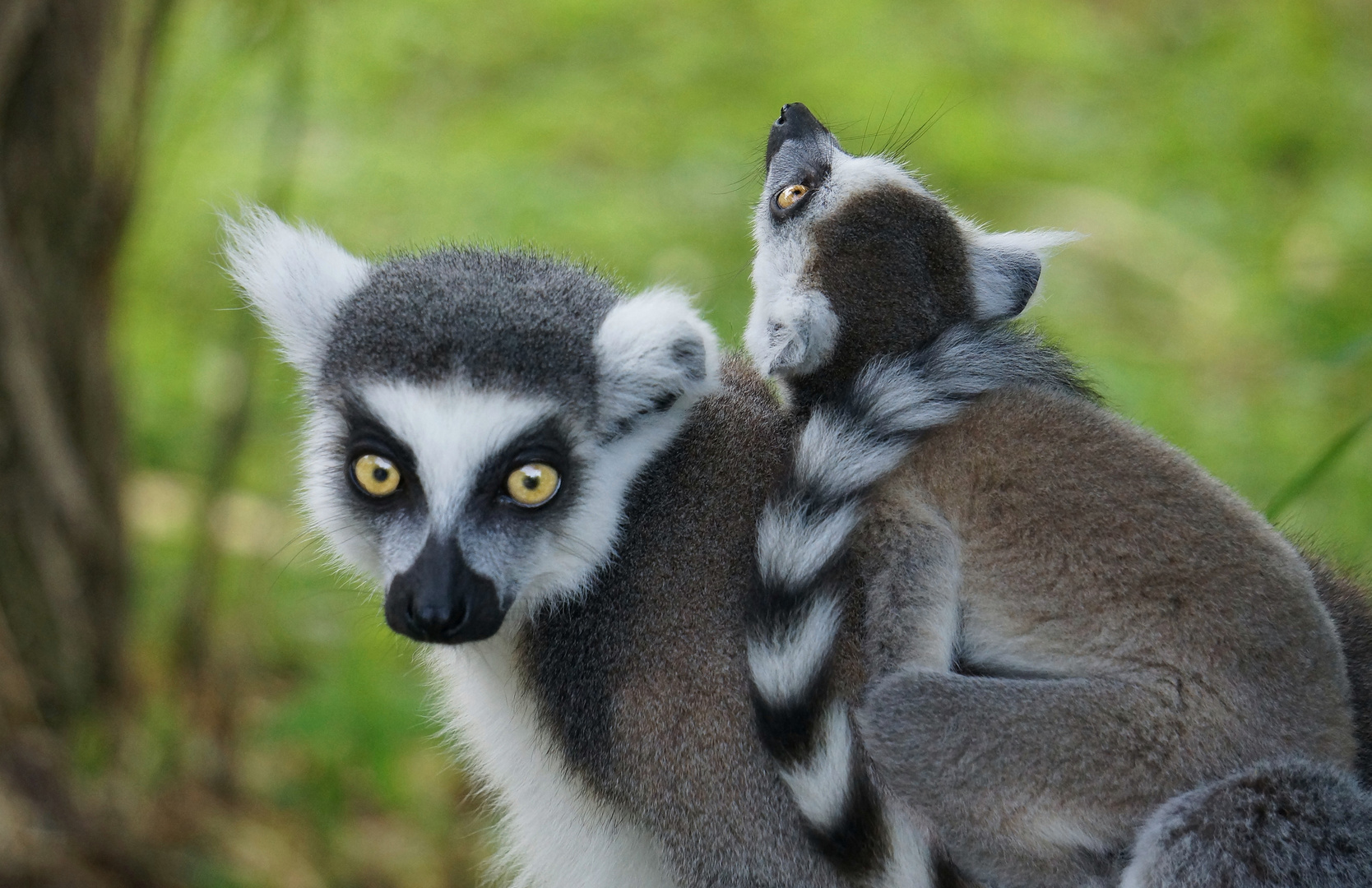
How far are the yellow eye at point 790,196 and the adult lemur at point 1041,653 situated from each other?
0.55m

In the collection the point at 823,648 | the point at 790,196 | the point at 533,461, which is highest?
the point at 790,196

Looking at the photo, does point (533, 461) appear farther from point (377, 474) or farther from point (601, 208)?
point (601, 208)

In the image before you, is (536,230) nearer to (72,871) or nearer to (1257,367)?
(72,871)

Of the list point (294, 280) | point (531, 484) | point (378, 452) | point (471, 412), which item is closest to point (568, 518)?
point (531, 484)

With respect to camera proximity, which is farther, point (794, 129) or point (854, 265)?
point (794, 129)

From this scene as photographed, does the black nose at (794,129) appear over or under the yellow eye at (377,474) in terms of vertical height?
over

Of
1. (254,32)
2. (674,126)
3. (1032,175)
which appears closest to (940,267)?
(254,32)

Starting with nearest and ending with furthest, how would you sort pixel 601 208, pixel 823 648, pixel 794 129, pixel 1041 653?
pixel 823 648 → pixel 1041 653 → pixel 794 129 → pixel 601 208

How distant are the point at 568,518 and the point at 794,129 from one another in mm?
1232

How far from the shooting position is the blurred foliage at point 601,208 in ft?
15.9

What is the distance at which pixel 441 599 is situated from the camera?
227cm

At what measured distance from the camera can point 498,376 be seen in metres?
2.48

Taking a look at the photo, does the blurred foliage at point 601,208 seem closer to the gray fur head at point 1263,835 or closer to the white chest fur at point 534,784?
the white chest fur at point 534,784

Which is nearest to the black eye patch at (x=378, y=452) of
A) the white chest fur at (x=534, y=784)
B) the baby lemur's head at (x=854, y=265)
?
the white chest fur at (x=534, y=784)
